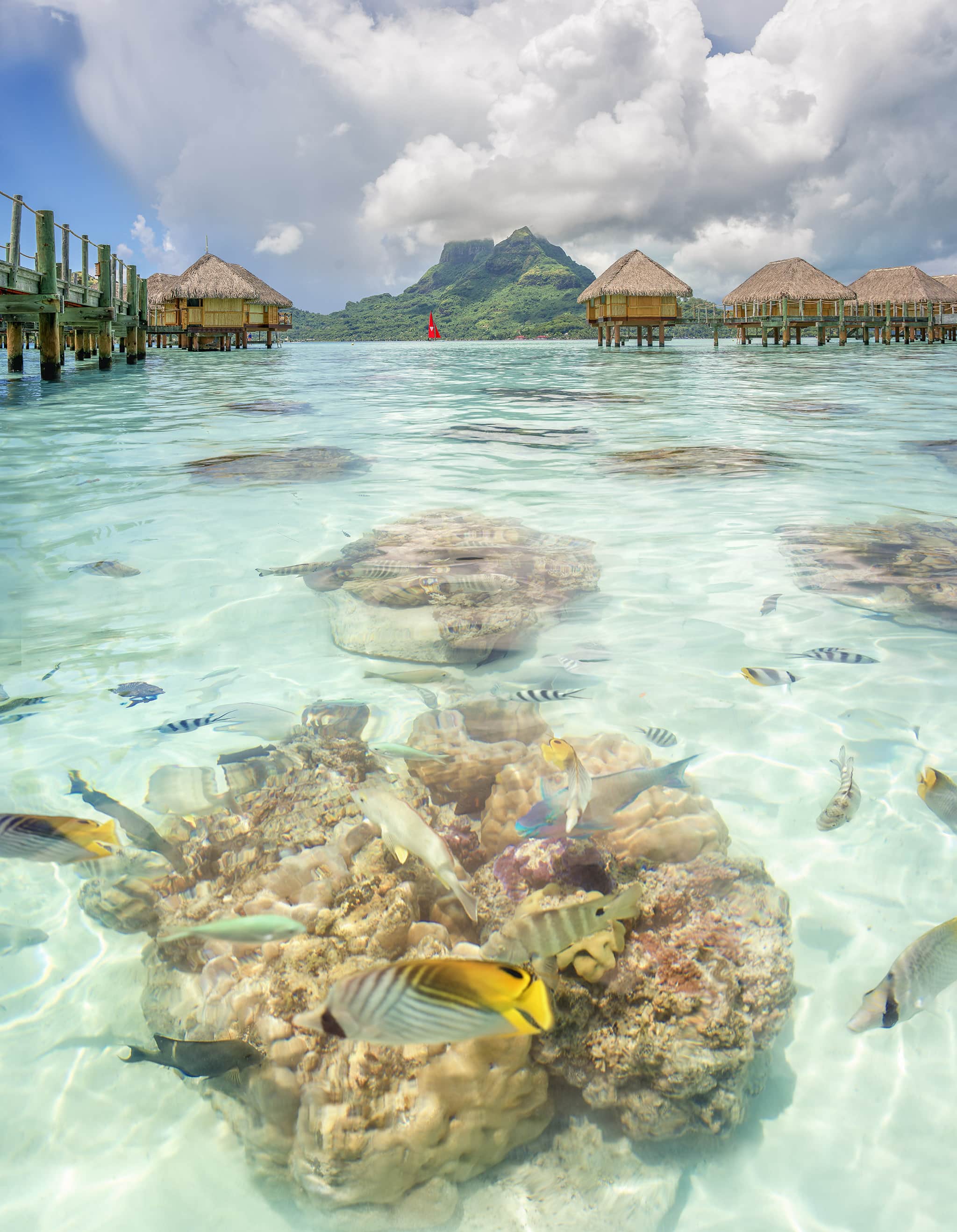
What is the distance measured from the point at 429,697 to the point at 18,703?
1817 mm

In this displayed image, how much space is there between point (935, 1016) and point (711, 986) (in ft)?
2.00

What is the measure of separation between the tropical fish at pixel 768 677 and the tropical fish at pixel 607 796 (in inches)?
41.4

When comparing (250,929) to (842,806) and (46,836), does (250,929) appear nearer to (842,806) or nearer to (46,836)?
(46,836)

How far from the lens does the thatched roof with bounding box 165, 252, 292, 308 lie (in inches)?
1612

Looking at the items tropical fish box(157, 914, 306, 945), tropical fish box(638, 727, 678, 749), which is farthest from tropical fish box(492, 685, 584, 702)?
Result: tropical fish box(157, 914, 306, 945)

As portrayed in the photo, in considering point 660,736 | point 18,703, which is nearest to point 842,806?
point 660,736

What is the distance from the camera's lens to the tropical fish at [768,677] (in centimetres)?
361

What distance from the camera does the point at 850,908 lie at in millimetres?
2391

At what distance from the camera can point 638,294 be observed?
41.0m

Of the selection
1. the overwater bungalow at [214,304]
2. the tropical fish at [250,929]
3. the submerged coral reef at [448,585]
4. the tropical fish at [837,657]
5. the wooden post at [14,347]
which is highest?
the overwater bungalow at [214,304]

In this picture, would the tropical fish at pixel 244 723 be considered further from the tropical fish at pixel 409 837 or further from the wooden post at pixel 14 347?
the wooden post at pixel 14 347

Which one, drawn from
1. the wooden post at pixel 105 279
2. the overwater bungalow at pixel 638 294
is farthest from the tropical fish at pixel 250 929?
the overwater bungalow at pixel 638 294

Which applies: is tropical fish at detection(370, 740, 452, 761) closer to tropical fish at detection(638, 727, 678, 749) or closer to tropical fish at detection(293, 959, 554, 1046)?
tropical fish at detection(638, 727, 678, 749)

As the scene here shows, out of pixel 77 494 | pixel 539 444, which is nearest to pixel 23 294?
pixel 77 494
